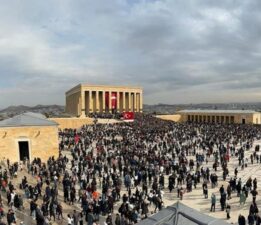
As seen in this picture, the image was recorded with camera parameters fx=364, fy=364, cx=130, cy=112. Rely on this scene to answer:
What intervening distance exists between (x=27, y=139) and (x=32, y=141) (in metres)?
0.40

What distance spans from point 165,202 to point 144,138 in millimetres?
18438

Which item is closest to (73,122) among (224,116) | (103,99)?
(103,99)

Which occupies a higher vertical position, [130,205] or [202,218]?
[202,218]

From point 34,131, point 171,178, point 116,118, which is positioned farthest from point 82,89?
point 171,178

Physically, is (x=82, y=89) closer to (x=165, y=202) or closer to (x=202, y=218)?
(x=165, y=202)

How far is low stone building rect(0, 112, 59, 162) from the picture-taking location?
26750mm

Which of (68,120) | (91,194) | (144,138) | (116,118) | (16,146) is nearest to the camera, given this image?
(91,194)

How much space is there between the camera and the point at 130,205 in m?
14.4

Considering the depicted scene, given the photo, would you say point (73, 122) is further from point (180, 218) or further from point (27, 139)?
point (180, 218)

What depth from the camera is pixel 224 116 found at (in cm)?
6625

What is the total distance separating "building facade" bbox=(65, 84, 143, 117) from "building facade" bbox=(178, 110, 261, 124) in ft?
38.8

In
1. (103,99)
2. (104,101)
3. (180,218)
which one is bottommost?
(180,218)

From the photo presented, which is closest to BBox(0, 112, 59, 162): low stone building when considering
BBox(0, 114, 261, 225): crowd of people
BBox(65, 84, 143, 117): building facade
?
BBox(0, 114, 261, 225): crowd of people

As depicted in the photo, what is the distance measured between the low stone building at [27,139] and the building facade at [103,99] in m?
44.3
